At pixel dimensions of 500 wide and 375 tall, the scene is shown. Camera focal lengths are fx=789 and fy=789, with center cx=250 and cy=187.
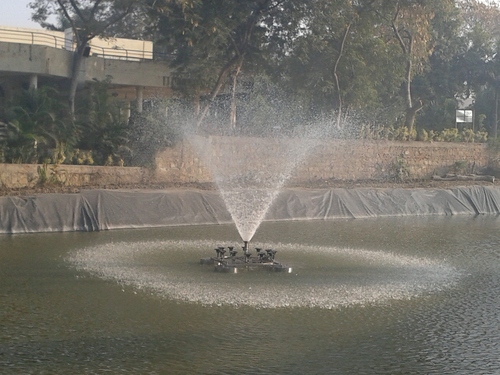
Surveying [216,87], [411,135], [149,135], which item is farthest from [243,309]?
[411,135]

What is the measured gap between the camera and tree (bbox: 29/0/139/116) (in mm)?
31328

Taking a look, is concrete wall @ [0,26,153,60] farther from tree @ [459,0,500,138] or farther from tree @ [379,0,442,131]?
tree @ [459,0,500,138]

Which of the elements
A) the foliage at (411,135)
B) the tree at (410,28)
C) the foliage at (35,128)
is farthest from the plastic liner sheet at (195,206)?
the tree at (410,28)

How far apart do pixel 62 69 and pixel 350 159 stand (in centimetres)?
1275

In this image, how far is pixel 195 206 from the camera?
24422 mm

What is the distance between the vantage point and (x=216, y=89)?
1257 inches

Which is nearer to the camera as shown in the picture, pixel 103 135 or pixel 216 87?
pixel 103 135

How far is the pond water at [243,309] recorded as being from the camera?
9633 millimetres

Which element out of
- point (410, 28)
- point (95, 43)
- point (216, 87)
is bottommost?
→ point (216, 87)

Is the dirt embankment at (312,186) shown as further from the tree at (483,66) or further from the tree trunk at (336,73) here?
the tree at (483,66)

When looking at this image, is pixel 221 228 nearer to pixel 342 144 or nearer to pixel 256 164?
pixel 256 164

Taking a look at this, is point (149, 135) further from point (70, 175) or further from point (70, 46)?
point (70, 46)

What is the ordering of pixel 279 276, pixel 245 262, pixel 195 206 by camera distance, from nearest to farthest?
pixel 279 276 < pixel 245 262 < pixel 195 206

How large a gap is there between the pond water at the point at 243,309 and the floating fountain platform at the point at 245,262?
7.4 inches
